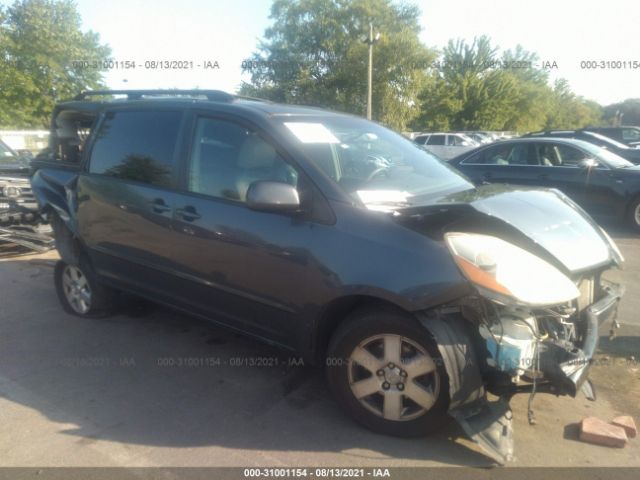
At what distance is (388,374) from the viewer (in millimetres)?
2643

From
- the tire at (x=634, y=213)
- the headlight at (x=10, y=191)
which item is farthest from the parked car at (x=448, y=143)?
the headlight at (x=10, y=191)

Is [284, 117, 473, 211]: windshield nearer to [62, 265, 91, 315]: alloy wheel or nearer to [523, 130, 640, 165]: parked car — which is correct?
[62, 265, 91, 315]: alloy wheel

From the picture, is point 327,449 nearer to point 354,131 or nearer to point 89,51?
point 354,131

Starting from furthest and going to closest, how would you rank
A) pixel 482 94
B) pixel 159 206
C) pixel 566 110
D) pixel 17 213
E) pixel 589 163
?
pixel 566 110, pixel 482 94, pixel 589 163, pixel 17 213, pixel 159 206

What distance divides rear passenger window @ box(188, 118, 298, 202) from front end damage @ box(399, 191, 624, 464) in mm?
960

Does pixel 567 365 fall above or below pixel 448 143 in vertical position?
below

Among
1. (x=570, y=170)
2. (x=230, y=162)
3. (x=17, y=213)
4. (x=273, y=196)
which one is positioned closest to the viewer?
(x=273, y=196)

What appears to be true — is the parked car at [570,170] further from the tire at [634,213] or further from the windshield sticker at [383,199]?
the windshield sticker at [383,199]

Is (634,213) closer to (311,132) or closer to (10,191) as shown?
(311,132)

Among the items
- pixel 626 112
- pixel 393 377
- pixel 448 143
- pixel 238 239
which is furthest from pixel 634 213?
pixel 626 112

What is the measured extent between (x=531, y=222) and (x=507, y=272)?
1.91ft

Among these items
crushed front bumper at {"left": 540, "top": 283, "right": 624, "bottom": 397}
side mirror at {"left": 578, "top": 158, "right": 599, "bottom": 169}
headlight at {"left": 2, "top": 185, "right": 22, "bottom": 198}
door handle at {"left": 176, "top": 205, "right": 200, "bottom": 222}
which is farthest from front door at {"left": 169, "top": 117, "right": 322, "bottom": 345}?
side mirror at {"left": 578, "top": 158, "right": 599, "bottom": 169}

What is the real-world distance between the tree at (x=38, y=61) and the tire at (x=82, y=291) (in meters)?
26.2

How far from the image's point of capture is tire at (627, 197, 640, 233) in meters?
8.03
